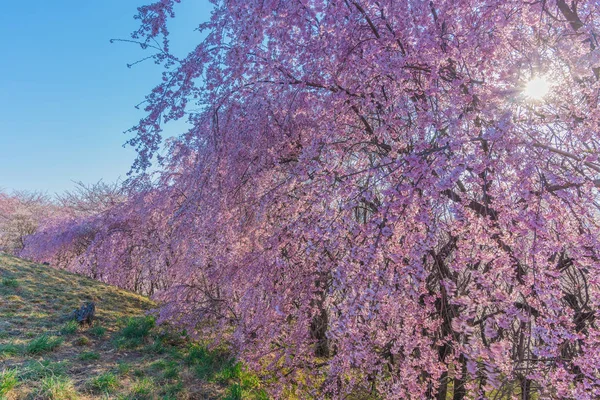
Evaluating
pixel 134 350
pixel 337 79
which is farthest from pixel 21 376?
pixel 337 79

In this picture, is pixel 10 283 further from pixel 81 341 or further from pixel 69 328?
pixel 81 341

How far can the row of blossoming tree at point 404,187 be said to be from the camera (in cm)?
206

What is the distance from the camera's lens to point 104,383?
371cm

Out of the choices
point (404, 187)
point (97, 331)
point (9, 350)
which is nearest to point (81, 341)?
point (97, 331)

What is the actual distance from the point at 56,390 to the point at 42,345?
58.6 inches

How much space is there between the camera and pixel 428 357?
2863 millimetres

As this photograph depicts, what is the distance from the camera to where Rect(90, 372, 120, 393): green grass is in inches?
144

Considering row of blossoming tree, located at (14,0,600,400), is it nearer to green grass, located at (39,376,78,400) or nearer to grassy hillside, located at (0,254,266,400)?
grassy hillside, located at (0,254,266,400)

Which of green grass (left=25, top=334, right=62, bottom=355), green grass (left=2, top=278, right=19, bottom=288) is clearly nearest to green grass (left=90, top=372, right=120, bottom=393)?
green grass (left=25, top=334, right=62, bottom=355)

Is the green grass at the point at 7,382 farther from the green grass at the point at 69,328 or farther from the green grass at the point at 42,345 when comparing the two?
the green grass at the point at 69,328

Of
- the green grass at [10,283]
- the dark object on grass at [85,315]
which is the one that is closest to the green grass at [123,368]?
the dark object on grass at [85,315]

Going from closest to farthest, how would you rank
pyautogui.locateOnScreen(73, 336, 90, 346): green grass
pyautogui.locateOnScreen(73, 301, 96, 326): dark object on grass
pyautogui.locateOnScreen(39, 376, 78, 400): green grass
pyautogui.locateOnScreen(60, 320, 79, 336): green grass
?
pyautogui.locateOnScreen(39, 376, 78, 400): green grass < pyautogui.locateOnScreen(73, 336, 90, 346): green grass < pyautogui.locateOnScreen(60, 320, 79, 336): green grass < pyautogui.locateOnScreen(73, 301, 96, 326): dark object on grass

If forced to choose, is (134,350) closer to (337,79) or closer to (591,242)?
(337,79)

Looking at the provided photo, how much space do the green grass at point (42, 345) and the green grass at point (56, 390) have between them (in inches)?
43.1
